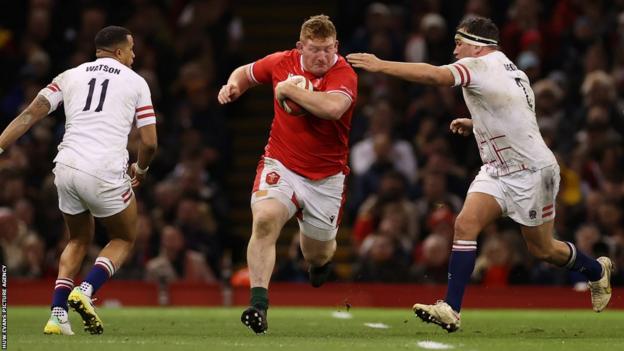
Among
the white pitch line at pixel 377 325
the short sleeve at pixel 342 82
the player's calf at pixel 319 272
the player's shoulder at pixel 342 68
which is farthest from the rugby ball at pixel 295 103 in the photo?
the white pitch line at pixel 377 325

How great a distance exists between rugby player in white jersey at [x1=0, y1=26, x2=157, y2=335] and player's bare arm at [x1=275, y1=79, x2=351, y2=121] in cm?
116

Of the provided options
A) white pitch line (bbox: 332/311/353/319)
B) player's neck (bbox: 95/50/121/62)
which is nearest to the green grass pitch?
white pitch line (bbox: 332/311/353/319)

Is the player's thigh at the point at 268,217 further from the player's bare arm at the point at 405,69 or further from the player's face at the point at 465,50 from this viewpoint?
the player's face at the point at 465,50

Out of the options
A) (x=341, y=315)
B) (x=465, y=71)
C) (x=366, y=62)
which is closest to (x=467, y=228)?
(x=465, y=71)

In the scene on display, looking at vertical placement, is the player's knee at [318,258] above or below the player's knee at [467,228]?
below

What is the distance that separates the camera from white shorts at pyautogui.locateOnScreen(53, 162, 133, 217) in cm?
1199

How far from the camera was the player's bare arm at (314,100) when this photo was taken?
11836 millimetres

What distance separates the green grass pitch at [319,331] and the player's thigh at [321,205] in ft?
2.80

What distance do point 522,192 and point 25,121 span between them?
4.03 metres

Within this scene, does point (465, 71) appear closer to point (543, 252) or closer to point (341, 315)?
point (543, 252)

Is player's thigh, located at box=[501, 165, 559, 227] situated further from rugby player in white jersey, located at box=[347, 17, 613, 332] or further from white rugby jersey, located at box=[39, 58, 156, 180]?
white rugby jersey, located at box=[39, 58, 156, 180]

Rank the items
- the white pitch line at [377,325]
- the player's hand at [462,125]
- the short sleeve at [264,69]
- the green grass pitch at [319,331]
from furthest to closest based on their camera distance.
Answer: the white pitch line at [377,325], the short sleeve at [264,69], the player's hand at [462,125], the green grass pitch at [319,331]

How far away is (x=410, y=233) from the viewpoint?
19.0 metres

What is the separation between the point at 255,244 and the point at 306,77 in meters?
1.47
